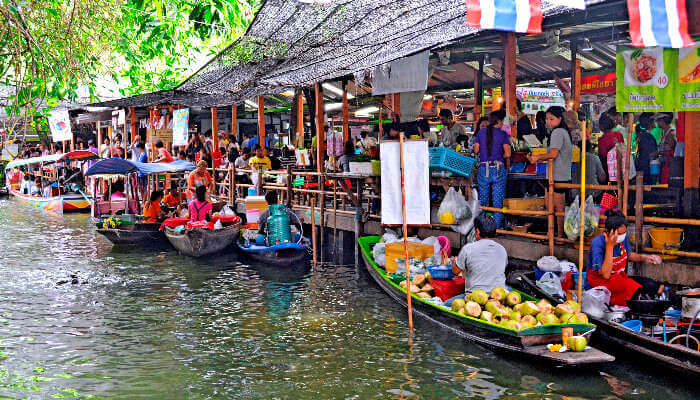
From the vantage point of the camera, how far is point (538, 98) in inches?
738

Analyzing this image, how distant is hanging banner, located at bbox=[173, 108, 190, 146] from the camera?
829 inches

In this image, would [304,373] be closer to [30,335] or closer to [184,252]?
[30,335]

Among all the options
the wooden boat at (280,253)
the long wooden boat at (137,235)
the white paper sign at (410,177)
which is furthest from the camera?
the long wooden boat at (137,235)

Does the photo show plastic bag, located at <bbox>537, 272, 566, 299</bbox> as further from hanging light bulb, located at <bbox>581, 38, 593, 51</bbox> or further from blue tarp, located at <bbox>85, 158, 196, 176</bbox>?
blue tarp, located at <bbox>85, 158, 196, 176</bbox>

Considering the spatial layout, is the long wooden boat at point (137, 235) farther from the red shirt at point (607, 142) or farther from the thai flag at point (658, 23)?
the thai flag at point (658, 23)

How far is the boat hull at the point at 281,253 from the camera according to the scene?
45.4ft

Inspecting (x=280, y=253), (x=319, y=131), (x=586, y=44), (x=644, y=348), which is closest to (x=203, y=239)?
(x=280, y=253)

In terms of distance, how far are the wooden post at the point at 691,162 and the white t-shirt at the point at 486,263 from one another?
8.33 feet

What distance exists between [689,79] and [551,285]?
327 centimetres

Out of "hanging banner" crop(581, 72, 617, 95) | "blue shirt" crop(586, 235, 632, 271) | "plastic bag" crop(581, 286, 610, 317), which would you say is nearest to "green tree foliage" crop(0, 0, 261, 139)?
"blue shirt" crop(586, 235, 632, 271)

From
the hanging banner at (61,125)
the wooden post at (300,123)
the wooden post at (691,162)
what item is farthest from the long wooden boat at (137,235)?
the hanging banner at (61,125)

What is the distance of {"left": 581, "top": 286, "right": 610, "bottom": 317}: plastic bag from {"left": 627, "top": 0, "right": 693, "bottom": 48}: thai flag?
2.88m

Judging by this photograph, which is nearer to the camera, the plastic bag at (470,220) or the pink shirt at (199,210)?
the plastic bag at (470,220)

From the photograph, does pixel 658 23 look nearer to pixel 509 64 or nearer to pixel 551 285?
pixel 551 285
